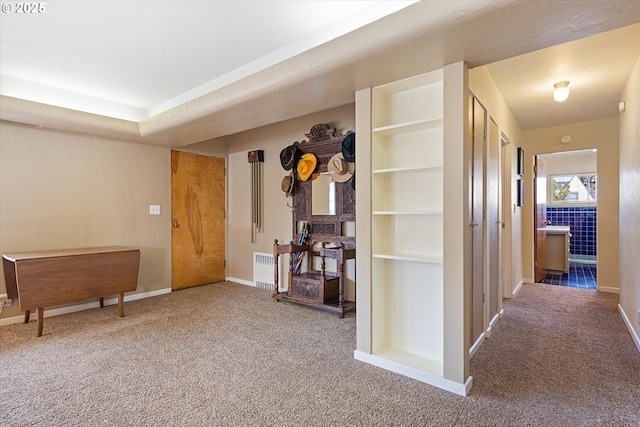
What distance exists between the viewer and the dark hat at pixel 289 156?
4.07 meters

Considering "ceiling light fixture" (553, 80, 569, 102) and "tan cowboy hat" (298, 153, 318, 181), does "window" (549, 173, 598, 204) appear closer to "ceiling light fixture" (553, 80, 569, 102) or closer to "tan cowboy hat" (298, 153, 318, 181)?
"ceiling light fixture" (553, 80, 569, 102)

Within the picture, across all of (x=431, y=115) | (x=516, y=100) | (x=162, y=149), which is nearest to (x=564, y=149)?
(x=516, y=100)

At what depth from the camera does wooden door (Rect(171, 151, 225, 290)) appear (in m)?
4.55

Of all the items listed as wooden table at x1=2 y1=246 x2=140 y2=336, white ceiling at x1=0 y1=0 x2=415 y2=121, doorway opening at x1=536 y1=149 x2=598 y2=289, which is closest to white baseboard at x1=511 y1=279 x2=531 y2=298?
doorway opening at x1=536 y1=149 x2=598 y2=289

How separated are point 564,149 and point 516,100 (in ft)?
5.94

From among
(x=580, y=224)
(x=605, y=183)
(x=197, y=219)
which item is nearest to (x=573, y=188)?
(x=580, y=224)

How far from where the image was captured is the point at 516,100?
3631mm

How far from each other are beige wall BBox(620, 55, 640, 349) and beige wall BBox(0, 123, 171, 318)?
5.03m

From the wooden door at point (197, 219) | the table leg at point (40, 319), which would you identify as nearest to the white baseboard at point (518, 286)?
the wooden door at point (197, 219)

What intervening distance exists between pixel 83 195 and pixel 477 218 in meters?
4.15

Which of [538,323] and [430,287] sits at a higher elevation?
[430,287]

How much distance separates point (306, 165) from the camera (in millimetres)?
3965

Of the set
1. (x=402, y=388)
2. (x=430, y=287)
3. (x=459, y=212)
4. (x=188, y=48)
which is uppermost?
(x=188, y=48)

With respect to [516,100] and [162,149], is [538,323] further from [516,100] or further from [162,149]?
[162,149]
